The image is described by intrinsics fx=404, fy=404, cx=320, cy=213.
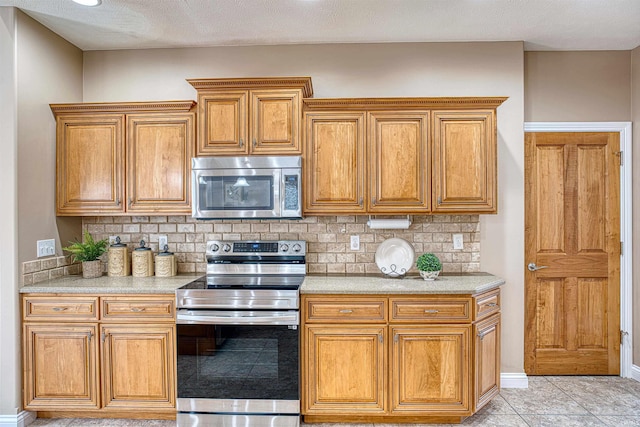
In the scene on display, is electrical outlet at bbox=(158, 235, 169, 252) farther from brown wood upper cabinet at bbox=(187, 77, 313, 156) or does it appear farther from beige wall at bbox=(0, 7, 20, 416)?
beige wall at bbox=(0, 7, 20, 416)

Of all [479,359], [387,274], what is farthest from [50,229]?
[479,359]

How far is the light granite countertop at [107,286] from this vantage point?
2643 mm

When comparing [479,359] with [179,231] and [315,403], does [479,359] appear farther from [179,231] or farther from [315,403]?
[179,231]

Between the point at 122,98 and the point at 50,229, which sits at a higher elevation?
the point at 122,98

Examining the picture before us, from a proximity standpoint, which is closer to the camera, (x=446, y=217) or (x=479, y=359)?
(x=479, y=359)

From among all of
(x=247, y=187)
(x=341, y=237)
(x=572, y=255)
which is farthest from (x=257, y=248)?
(x=572, y=255)

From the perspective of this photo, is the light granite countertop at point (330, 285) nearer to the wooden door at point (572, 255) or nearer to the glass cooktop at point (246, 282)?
the glass cooktop at point (246, 282)

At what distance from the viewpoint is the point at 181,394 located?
2619 millimetres

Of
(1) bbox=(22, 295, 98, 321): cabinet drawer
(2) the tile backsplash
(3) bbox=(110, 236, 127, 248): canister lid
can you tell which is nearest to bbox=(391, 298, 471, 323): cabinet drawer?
(2) the tile backsplash

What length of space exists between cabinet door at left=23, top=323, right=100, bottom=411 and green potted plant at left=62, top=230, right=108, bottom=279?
461 millimetres

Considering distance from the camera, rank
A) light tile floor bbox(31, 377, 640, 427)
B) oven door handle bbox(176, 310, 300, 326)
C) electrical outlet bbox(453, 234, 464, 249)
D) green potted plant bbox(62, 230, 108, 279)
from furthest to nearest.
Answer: electrical outlet bbox(453, 234, 464, 249) < green potted plant bbox(62, 230, 108, 279) < light tile floor bbox(31, 377, 640, 427) < oven door handle bbox(176, 310, 300, 326)

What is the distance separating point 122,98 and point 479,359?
3323 millimetres

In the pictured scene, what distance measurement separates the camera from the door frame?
334cm

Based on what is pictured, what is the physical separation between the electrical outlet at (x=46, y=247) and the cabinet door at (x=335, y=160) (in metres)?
1.88
